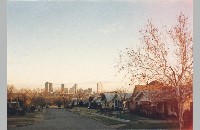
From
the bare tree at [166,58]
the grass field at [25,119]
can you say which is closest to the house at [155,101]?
the bare tree at [166,58]

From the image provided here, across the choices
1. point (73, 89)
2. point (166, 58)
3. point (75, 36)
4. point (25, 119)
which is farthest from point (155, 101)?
point (25, 119)

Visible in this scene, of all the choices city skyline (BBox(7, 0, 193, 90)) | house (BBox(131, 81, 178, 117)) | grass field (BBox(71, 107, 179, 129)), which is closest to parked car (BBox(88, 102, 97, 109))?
grass field (BBox(71, 107, 179, 129))

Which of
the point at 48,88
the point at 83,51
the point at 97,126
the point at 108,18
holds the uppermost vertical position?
the point at 108,18

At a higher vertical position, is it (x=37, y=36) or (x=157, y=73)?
(x=37, y=36)

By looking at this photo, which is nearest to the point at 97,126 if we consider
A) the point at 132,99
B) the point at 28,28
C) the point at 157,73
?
the point at 132,99

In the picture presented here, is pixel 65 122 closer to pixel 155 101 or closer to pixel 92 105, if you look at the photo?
pixel 92 105

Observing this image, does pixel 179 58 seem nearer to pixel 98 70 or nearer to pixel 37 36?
pixel 98 70

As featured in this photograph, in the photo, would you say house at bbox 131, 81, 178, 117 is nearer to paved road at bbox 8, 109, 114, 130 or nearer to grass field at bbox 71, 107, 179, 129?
grass field at bbox 71, 107, 179, 129
